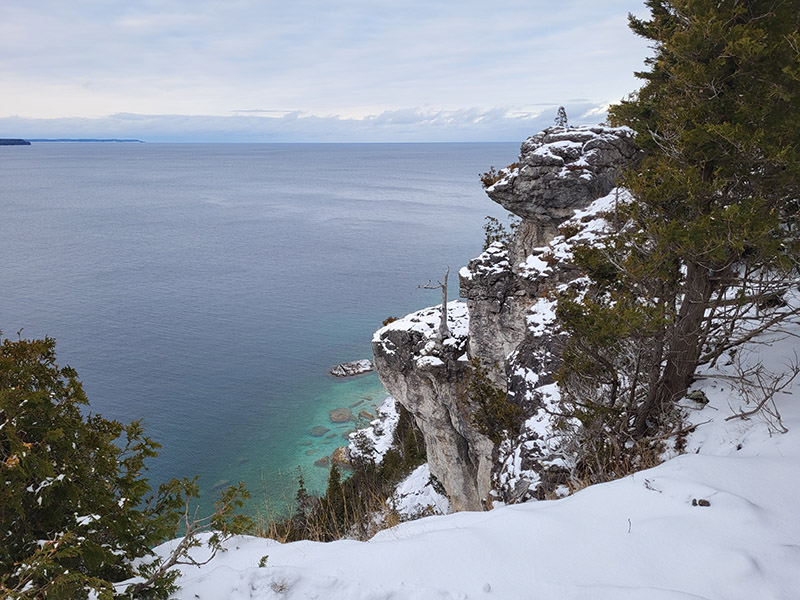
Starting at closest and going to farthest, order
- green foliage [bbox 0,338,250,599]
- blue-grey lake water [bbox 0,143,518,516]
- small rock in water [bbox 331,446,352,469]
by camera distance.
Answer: green foliage [bbox 0,338,250,599] < small rock in water [bbox 331,446,352,469] < blue-grey lake water [bbox 0,143,518,516]

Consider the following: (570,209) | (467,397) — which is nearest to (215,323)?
(467,397)

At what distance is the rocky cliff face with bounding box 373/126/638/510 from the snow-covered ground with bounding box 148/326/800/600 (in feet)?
18.7

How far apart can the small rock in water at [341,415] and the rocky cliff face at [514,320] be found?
1603 cm

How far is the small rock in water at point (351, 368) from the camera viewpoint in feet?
168

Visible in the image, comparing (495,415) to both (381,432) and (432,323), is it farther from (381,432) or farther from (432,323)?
(381,432)

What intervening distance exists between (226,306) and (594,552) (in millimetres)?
60836

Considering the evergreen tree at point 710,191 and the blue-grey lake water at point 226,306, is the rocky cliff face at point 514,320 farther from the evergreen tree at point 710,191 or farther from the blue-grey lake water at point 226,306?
the blue-grey lake water at point 226,306

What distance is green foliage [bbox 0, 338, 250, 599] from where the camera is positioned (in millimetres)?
4965

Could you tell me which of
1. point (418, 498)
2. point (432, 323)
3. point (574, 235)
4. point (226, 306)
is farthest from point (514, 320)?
point (226, 306)

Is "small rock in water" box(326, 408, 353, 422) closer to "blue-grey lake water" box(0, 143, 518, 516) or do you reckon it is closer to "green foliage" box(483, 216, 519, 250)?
"blue-grey lake water" box(0, 143, 518, 516)

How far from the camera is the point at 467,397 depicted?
25.0 meters

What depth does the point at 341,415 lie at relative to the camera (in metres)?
46.8

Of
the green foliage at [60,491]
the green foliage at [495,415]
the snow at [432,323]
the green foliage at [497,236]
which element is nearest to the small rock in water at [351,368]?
the green foliage at [497,236]

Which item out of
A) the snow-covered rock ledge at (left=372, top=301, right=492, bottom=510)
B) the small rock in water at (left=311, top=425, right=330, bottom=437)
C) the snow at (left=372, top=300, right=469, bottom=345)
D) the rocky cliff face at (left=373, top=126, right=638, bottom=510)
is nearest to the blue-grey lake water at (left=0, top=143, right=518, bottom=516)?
the small rock in water at (left=311, top=425, right=330, bottom=437)
